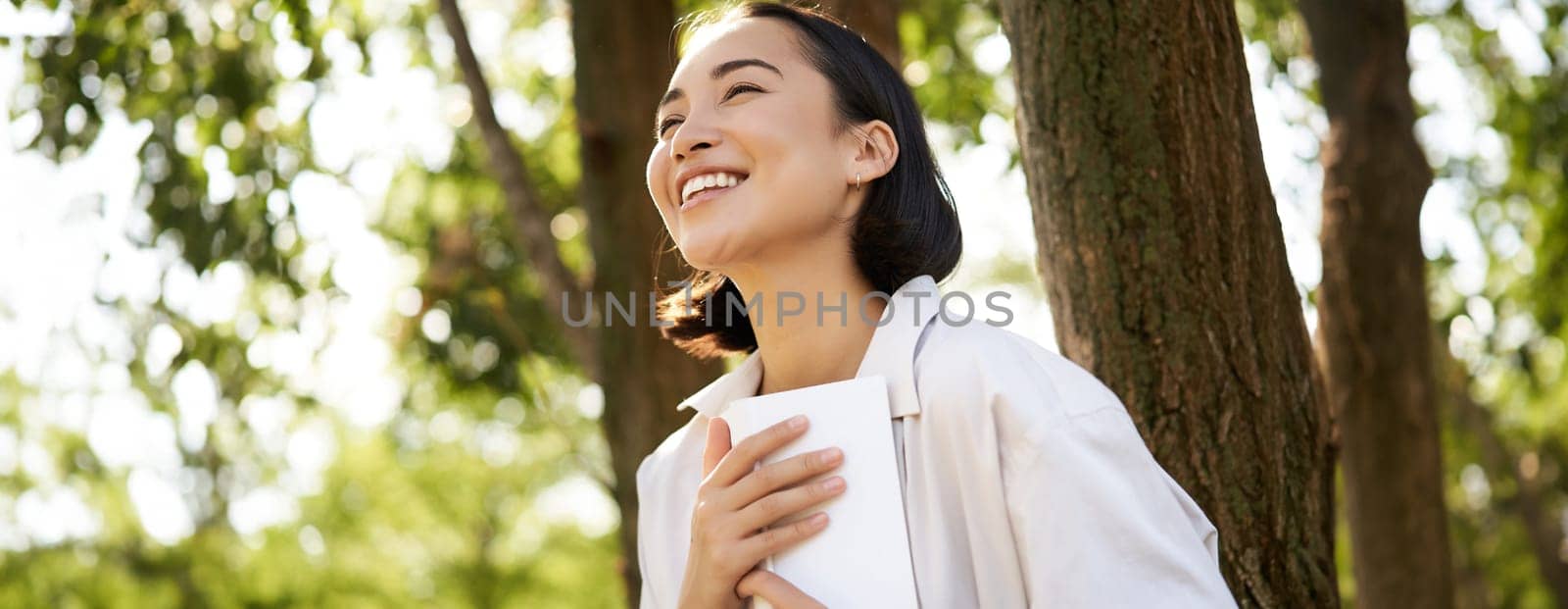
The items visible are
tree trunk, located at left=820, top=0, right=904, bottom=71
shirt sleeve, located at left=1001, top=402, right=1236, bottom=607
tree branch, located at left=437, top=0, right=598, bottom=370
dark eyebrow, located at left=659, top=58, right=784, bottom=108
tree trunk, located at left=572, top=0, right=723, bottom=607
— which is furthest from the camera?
tree branch, located at left=437, top=0, right=598, bottom=370

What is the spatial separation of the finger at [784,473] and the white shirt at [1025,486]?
0.11 m

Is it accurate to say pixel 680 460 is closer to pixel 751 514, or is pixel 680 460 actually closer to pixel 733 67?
pixel 751 514

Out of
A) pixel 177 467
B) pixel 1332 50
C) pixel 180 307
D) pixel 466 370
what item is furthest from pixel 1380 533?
pixel 177 467

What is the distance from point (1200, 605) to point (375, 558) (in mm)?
21196

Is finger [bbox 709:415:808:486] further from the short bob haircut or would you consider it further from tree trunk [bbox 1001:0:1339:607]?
tree trunk [bbox 1001:0:1339:607]

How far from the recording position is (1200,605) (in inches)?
71.3

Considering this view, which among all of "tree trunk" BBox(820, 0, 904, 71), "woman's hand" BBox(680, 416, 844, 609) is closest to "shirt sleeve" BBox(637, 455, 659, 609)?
"woman's hand" BBox(680, 416, 844, 609)

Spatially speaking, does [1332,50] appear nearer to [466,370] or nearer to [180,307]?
[180,307]

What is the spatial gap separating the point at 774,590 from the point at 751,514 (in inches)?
4.5

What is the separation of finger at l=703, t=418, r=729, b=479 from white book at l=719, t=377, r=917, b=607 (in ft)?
0.62

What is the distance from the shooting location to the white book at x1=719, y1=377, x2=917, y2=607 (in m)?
1.95

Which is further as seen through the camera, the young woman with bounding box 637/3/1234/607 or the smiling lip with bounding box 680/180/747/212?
the smiling lip with bounding box 680/180/747/212

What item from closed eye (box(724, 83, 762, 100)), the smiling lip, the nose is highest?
closed eye (box(724, 83, 762, 100))

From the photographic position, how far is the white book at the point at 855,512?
6.38 feet
